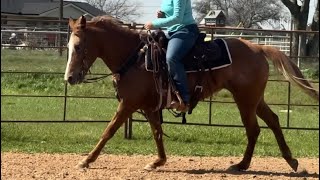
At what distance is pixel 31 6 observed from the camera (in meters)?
56.6

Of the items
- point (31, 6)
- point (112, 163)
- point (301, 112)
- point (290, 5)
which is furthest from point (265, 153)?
point (31, 6)

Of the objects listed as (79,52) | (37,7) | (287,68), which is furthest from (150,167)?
(37,7)

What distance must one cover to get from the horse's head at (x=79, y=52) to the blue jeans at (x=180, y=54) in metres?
0.92

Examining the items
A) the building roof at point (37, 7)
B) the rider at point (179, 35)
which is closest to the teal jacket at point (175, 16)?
the rider at point (179, 35)

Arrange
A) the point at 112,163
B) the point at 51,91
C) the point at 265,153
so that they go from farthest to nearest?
the point at 51,91, the point at 265,153, the point at 112,163

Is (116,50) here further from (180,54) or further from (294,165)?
(294,165)

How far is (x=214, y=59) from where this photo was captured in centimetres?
671

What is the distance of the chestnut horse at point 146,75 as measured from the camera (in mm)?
6340

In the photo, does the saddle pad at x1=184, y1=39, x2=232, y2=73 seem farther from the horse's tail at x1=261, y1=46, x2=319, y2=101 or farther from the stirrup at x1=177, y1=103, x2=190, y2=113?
the horse's tail at x1=261, y1=46, x2=319, y2=101

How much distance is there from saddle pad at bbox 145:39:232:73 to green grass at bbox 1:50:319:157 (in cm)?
217

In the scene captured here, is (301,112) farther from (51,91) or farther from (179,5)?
(179,5)

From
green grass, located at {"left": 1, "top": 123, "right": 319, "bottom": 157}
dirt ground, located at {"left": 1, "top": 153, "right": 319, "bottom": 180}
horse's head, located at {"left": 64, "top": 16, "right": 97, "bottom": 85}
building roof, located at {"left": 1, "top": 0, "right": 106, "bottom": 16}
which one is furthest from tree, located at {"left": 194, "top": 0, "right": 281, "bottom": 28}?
horse's head, located at {"left": 64, "top": 16, "right": 97, "bottom": 85}

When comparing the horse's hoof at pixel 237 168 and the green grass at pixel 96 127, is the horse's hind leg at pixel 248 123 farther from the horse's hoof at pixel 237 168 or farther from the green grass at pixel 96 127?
the green grass at pixel 96 127

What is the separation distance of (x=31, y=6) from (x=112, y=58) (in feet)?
171
